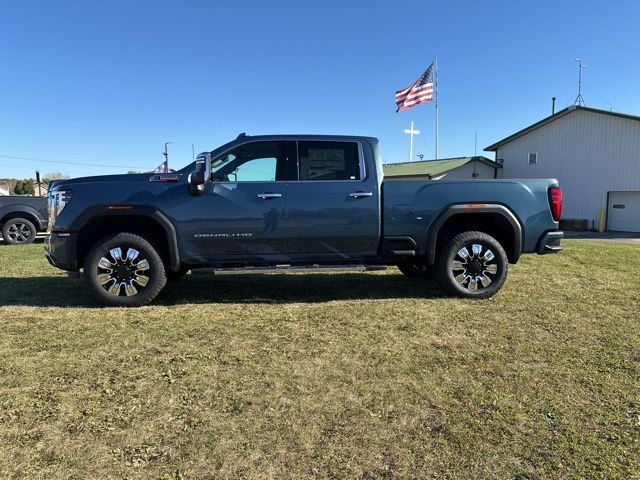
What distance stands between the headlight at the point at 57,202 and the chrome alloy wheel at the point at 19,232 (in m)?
8.36

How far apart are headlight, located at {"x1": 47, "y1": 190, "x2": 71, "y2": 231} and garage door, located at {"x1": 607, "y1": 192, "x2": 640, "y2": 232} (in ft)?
84.0

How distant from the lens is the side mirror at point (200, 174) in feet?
17.1

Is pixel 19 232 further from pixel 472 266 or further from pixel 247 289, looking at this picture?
pixel 472 266

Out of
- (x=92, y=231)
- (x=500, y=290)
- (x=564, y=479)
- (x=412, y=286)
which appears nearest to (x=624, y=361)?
(x=564, y=479)

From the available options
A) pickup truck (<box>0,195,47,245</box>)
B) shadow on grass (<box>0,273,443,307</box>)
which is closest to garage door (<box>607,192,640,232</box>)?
shadow on grass (<box>0,273,443,307</box>)

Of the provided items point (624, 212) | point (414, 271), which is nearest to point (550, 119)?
point (624, 212)

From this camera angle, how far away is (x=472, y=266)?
5781 mm

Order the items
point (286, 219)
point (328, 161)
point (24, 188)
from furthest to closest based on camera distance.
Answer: point (24, 188), point (328, 161), point (286, 219)

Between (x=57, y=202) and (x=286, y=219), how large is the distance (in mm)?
2556

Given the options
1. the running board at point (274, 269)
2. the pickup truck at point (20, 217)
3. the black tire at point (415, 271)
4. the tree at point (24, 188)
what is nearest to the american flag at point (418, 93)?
the pickup truck at point (20, 217)

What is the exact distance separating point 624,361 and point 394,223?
2690 mm

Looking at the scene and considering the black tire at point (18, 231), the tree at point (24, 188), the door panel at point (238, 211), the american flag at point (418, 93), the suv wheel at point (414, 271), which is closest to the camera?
the door panel at point (238, 211)

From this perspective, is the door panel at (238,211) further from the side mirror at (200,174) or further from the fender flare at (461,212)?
the fender flare at (461,212)

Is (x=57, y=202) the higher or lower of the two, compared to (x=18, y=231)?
higher
